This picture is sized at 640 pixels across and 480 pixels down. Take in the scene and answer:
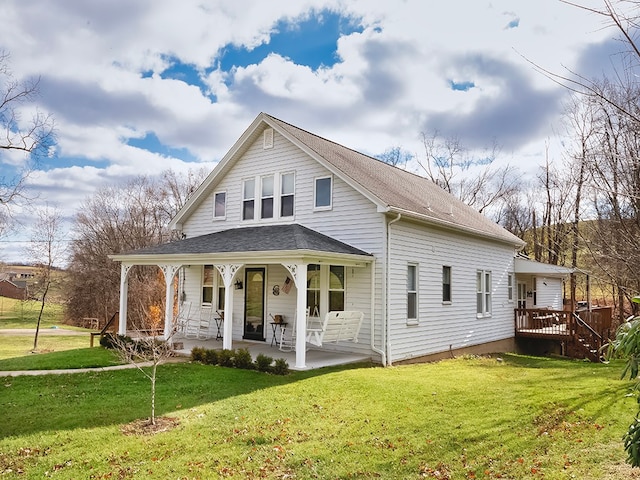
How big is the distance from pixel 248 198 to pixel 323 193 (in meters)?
3.19

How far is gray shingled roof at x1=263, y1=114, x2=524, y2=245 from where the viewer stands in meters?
13.1

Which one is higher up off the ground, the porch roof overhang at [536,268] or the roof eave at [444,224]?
the roof eave at [444,224]

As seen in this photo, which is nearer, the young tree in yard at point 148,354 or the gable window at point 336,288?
the young tree in yard at point 148,354

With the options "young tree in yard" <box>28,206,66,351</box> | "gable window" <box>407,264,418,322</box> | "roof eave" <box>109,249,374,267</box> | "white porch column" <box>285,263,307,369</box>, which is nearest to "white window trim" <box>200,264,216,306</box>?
"roof eave" <box>109,249,374,267</box>

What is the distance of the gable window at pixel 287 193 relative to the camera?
48.6 ft

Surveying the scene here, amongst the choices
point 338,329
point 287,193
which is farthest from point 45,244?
point 338,329

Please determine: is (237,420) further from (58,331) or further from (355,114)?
(58,331)

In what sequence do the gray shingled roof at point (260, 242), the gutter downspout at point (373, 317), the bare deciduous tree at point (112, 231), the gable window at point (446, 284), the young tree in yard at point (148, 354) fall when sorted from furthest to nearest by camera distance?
the bare deciduous tree at point (112, 231)
the gable window at point (446, 284)
the gutter downspout at point (373, 317)
the gray shingled roof at point (260, 242)
the young tree in yard at point (148, 354)

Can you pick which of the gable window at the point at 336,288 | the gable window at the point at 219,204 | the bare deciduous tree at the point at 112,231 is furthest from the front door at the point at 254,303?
the bare deciduous tree at the point at 112,231

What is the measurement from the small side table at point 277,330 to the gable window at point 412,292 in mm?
3662

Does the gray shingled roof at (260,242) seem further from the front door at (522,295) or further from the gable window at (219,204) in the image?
the front door at (522,295)

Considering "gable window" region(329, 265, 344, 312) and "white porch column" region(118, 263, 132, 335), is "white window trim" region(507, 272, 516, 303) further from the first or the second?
"white porch column" region(118, 263, 132, 335)

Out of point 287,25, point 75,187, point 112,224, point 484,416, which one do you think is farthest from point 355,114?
point 75,187

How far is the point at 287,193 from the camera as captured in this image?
14.9 metres
